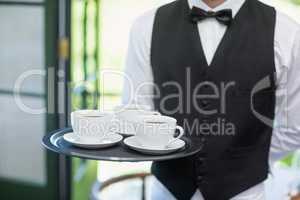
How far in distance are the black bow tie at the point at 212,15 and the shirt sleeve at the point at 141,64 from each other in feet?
0.42

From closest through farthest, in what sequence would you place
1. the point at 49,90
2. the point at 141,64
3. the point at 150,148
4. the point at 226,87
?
1. the point at 150,148
2. the point at 226,87
3. the point at 141,64
4. the point at 49,90

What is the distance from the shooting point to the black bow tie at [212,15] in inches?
45.9

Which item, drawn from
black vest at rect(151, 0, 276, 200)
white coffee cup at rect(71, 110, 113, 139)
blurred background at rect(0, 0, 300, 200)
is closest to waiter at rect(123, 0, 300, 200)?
black vest at rect(151, 0, 276, 200)

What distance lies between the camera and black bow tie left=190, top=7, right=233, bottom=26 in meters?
1.17

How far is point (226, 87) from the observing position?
1.14 metres

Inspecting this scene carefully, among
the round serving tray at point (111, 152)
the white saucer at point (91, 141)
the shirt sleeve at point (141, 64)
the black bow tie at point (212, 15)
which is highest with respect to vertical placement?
the black bow tie at point (212, 15)

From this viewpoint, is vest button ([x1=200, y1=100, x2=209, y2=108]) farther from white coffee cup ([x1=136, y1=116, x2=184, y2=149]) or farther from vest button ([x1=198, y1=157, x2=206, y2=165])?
white coffee cup ([x1=136, y1=116, x2=184, y2=149])

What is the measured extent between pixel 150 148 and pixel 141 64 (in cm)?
43

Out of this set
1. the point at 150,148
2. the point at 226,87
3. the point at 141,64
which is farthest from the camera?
the point at 141,64

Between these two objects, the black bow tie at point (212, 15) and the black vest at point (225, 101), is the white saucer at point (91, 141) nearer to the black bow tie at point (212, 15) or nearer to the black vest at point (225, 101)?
the black vest at point (225, 101)

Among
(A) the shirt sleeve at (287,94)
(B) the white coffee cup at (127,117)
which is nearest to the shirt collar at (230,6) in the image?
(A) the shirt sleeve at (287,94)

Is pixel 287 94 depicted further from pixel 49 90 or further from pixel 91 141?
pixel 49 90

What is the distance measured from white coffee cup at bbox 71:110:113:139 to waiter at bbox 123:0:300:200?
0.31 m

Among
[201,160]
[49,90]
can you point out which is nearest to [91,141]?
[201,160]
